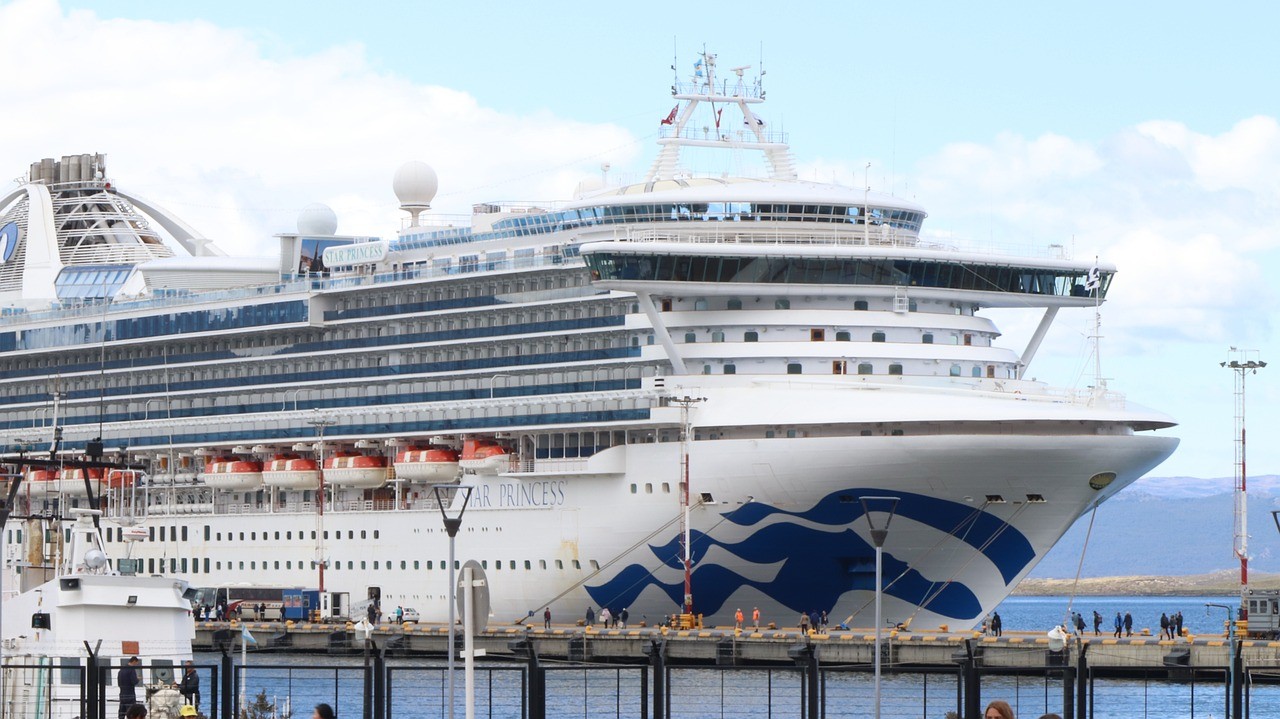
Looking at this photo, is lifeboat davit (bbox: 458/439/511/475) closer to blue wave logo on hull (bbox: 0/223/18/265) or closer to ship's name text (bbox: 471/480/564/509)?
ship's name text (bbox: 471/480/564/509)

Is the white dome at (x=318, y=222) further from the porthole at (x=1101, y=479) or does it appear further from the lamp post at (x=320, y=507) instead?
the porthole at (x=1101, y=479)

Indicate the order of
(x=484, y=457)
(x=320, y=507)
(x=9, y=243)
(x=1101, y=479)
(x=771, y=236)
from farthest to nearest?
1. (x=9, y=243)
2. (x=320, y=507)
3. (x=484, y=457)
4. (x=771, y=236)
5. (x=1101, y=479)

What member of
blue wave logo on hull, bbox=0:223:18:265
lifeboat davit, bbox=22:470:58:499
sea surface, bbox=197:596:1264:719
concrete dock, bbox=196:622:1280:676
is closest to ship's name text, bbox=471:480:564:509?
concrete dock, bbox=196:622:1280:676

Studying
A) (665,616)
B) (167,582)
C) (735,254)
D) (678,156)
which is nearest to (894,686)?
(665,616)

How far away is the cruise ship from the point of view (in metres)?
52.1

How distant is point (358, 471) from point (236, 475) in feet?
19.8

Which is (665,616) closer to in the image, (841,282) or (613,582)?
(613,582)

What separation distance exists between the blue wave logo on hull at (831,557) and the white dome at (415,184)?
1845cm

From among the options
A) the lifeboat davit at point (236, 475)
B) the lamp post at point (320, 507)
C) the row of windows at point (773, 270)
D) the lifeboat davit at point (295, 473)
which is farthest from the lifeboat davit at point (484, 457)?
the lifeboat davit at point (236, 475)

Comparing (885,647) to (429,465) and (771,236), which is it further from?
(429,465)

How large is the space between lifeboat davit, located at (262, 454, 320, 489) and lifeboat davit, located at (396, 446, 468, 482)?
471cm

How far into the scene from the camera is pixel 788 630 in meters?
54.9

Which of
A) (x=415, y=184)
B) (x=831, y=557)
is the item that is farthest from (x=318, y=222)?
(x=831, y=557)

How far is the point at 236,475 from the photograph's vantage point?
68.1m
